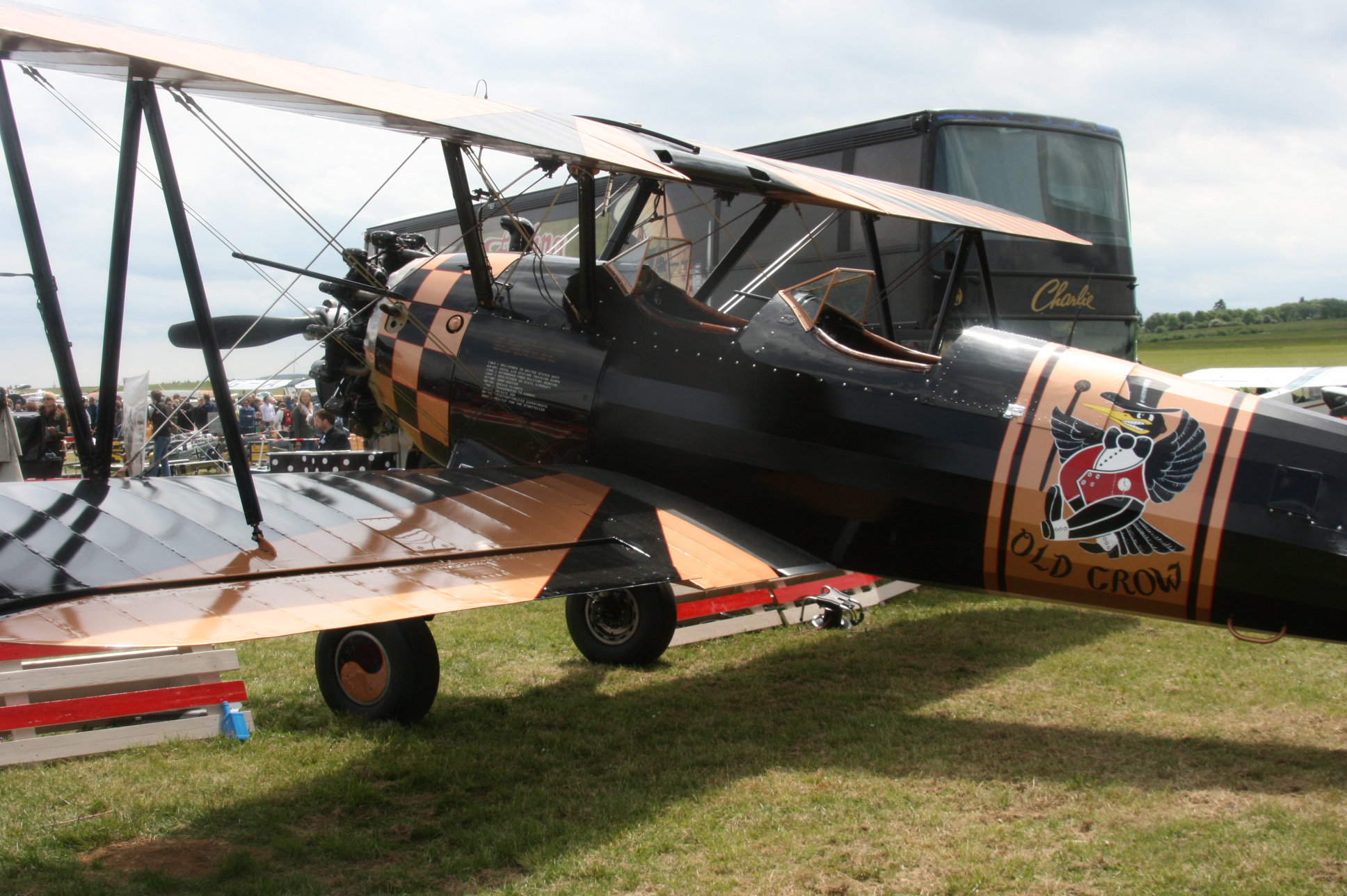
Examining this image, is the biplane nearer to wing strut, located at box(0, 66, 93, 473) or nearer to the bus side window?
wing strut, located at box(0, 66, 93, 473)

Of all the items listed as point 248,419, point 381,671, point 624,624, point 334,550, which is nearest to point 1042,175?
point 624,624

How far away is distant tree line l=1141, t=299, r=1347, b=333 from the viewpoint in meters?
88.1

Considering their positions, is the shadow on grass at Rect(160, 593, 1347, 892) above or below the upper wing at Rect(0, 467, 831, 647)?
below

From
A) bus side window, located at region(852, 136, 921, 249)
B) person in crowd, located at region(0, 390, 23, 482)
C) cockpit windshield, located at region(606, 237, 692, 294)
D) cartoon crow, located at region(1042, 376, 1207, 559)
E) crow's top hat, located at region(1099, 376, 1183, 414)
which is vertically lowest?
person in crowd, located at region(0, 390, 23, 482)

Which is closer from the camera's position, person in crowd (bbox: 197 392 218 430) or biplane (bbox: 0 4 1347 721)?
biplane (bbox: 0 4 1347 721)

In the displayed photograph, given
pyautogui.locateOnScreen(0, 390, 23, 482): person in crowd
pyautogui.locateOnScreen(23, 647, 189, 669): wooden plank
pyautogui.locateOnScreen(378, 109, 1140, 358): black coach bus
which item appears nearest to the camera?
pyautogui.locateOnScreen(23, 647, 189, 669): wooden plank

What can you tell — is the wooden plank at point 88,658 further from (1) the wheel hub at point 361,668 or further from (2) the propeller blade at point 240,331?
(2) the propeller blade at point 240,331

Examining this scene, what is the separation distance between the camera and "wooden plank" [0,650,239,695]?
442 cm

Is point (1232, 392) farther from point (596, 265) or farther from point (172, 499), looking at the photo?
point (172, 499)

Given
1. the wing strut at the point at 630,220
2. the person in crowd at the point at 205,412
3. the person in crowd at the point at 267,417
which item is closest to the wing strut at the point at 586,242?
the wing strut at the point at 630,220

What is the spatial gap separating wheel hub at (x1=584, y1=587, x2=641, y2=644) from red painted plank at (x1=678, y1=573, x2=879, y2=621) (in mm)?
378

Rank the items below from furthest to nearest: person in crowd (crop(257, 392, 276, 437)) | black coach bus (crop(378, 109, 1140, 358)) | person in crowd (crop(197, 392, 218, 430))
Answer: person in crowd (crop(257, 392, 276, 437)), person in crowd (crop(197, 392, 218, 430)), black coach bus (crop(378, 109, 1140, 358))

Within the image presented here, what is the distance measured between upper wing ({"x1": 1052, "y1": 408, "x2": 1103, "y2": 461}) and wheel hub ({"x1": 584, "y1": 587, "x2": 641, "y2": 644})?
2.80m

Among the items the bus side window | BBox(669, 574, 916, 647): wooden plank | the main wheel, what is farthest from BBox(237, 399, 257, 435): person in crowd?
the main wheel
